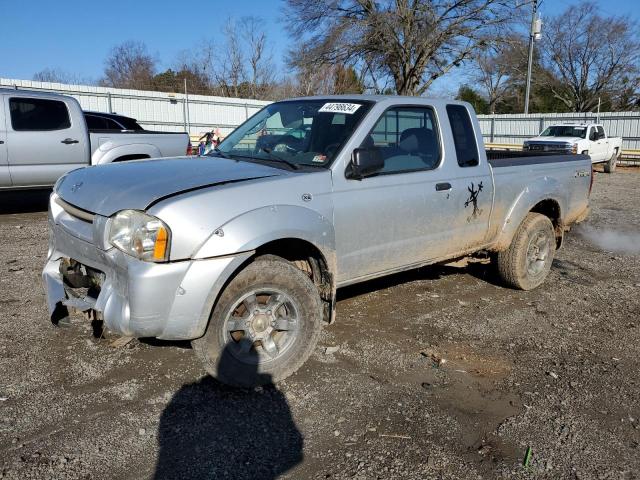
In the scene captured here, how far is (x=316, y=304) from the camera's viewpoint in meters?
3.60

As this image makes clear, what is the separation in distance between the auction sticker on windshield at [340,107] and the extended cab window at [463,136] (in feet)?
3.38

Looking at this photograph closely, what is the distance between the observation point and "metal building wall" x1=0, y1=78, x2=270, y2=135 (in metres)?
19.4

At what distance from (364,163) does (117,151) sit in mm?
6967

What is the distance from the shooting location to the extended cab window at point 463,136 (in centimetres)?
473

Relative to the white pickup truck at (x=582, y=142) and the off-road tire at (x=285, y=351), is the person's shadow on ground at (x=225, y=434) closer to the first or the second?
the off-road tire at (x=285, y=351)

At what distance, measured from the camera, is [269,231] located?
327 centimetres

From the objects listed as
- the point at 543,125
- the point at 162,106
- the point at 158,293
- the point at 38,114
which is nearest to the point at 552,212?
the point at 158,293

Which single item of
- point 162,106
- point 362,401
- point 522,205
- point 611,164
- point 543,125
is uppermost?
point 162,106

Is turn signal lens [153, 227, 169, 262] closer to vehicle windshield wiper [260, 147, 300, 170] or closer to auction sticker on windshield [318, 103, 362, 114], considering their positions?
vehicle windshield wiper [260, 147, 300, 170]

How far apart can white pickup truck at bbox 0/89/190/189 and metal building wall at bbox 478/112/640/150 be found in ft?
73.6

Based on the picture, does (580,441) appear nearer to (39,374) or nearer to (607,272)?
(39,374)

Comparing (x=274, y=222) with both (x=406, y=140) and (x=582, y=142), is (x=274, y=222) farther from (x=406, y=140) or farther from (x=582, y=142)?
(x=582, y=142)

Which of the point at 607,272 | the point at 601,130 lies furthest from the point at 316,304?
the point at 601,130

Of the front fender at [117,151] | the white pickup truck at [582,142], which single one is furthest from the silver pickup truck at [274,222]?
the white pickup truck at [582,142]
